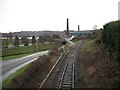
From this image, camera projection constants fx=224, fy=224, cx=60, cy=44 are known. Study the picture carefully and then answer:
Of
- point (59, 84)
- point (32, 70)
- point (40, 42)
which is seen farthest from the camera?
point (40, 42)

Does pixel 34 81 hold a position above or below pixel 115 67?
below

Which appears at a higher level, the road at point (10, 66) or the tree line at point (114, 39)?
the tree line at point (114, 39)

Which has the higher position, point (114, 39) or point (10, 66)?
point (114, 39)

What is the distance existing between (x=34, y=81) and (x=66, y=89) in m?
4.47

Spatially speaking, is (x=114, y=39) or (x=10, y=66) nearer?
(x=114, y=39)

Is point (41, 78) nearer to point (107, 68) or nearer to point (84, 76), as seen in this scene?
point (84, 76)

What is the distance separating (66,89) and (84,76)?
457 centimetres

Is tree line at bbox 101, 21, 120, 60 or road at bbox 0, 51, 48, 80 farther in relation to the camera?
road at bbox 0, 51, 48, 80

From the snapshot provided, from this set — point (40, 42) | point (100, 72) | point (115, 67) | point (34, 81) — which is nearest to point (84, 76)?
point (100, 72)

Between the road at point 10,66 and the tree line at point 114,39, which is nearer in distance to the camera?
the tree line at point 114,39

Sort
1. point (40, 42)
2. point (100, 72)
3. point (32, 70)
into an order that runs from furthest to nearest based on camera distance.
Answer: point (40, 42) → point (32, 70) → point (100, 72)

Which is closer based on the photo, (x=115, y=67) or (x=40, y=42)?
(x=115, y=67)

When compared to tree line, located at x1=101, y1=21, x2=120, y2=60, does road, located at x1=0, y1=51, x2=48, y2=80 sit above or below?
below

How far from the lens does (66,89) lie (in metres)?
17.5
